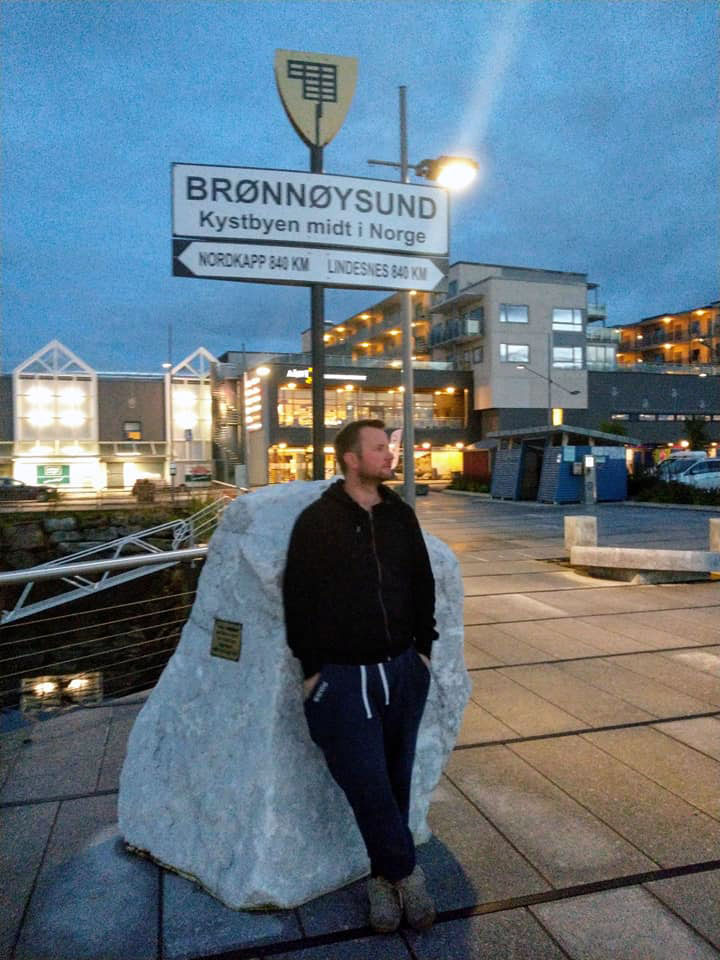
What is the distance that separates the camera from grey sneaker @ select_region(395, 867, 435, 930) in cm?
272

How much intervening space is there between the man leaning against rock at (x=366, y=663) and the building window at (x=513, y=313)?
5577cm

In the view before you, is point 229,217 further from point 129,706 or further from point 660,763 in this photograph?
point 660,763

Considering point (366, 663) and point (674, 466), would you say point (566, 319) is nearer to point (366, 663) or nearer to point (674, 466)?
point (674, 466)

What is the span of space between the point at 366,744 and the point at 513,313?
2231 inches

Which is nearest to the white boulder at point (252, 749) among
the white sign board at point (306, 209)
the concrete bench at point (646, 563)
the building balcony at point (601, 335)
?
the white sign board at point (306, 209)

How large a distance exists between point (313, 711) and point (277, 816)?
48cm

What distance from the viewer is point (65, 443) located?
4331 cm

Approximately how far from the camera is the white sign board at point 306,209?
182 inches

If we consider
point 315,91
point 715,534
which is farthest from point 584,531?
point 315,91

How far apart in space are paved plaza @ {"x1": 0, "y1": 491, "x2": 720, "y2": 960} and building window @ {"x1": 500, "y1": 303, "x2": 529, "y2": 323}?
52.2m

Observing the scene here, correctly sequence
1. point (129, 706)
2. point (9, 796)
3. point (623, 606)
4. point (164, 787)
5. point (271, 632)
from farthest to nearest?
point (623, 606), point (129, 706), point (9, 796), point (164, 787), point (271, 632)

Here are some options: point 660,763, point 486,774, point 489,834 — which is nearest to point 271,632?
point 489,834

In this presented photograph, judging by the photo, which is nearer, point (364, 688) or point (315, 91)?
point (364, 688)

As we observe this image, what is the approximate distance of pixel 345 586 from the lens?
9.06 ft
